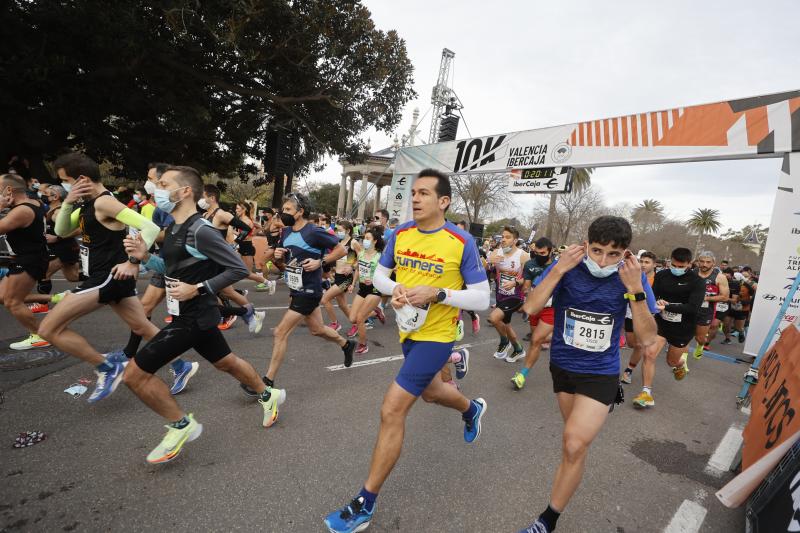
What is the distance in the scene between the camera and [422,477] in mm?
2791

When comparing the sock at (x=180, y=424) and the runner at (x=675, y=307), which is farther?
the runner at (x=675, y=307)

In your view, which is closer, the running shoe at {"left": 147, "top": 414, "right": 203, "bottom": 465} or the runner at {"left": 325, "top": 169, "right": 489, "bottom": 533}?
the runner at {"left": 325, "top": 169, "right": 489, "bottom": 533}

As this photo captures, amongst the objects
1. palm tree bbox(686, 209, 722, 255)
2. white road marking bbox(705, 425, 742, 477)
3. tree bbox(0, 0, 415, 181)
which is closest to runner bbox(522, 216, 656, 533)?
white road marking bbox(705, 425, 742, 477)

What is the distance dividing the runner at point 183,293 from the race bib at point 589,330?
2.34 metres

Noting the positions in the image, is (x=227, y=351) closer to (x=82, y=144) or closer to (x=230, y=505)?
(x=230, y=505)

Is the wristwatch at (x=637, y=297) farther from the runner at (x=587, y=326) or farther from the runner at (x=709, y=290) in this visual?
the runner at (x=709, y=290)

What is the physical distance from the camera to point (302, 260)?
416 centimetres

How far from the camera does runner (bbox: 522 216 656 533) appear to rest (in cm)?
224

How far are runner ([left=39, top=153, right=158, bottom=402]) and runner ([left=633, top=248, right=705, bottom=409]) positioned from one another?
18.7 ft

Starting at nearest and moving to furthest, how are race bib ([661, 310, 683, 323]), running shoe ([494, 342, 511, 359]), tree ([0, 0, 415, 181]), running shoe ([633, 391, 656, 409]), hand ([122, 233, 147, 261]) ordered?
hand ([122, 233, 147, 261]) < running shoe ([633, 391, 656, 409]) < race bib ([661, 310, 683, 323]) < running shoe ([494, 342, 511, 359]) < tree ([0, 0, 415, 181])

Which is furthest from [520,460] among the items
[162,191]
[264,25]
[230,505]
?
[264,25]

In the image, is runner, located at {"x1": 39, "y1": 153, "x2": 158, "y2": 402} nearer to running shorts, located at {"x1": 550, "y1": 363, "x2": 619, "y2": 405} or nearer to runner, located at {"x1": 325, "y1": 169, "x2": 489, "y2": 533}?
runner, located at {"x1": 325, "y1": 169, "x2": 489, "y2": 533}

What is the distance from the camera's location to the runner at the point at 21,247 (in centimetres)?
405

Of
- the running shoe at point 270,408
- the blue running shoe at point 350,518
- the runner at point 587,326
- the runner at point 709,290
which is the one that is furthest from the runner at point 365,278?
the runner at point 709,290
